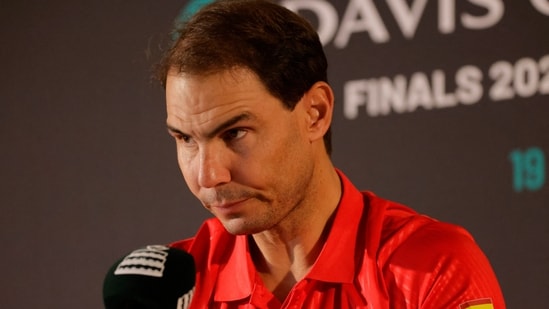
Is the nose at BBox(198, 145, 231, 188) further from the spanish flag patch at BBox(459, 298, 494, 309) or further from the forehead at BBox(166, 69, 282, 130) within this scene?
the spanish flag patch at BBox(459, 298, 494, 309)

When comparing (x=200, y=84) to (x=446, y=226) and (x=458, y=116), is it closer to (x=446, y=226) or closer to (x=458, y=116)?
(x=446, y=226)

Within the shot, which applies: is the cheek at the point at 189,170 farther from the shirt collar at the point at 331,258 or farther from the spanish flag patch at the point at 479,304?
the spanish flag patch at the point at 479,304

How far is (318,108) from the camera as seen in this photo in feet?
5.29

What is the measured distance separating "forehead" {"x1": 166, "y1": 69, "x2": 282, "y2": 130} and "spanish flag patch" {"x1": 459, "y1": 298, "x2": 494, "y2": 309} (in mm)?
437

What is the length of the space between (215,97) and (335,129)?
3.19 ft

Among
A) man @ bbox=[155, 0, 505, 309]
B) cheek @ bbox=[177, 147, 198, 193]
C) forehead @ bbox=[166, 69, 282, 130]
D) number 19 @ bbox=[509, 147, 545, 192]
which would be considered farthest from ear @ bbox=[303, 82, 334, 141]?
number 19 @ bbox=[509, 147, 545, 192]

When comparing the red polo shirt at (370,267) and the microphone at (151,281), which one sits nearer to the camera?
the microphone at (151,281)

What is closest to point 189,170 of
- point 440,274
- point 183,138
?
point 183,138

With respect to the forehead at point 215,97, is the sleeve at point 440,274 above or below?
below

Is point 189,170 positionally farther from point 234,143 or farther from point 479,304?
point 479,304

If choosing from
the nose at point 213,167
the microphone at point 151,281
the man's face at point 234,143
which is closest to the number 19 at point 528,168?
the man's face at point 234,143

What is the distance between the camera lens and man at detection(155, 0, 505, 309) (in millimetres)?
1466

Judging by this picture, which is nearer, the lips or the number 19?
the lips

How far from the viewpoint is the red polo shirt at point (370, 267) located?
149 cm
